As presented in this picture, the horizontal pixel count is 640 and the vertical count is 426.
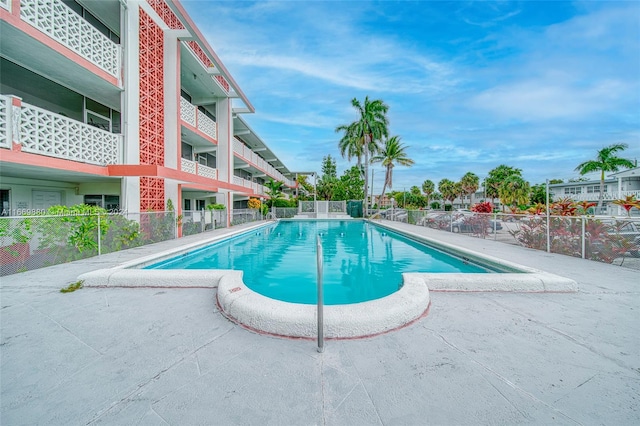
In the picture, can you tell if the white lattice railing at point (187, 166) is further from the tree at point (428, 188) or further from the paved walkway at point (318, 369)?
the tree at point (428, 188)

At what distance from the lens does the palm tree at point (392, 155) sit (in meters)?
32.0

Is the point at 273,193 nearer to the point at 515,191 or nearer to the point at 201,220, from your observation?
the point at 201,220

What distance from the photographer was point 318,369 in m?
2.50

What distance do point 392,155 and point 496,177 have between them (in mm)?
28170

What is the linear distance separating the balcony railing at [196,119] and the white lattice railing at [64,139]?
4664mm

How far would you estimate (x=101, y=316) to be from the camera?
375 centimetres

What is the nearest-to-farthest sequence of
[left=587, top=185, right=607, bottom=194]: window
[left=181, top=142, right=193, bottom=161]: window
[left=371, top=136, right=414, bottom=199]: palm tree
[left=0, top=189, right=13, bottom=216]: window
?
[left=0, top=189, right=13, bottom=216]: window < [left=181, top=142, right=193, bottom=161]: window < [left=371, top=136, right=414, bottom=199]: palm tree < [left=587, top=185, right=607, bottom=194]: window

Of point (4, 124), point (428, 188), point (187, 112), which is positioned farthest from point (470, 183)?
point (4, 124)

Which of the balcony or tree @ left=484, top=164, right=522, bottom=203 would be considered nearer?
the balcony

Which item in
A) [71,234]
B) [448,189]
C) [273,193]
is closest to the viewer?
[71,234]

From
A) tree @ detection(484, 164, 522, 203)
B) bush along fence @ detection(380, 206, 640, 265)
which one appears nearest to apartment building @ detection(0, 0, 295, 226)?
bush along fence @ detection(380, 206, 640, 265)

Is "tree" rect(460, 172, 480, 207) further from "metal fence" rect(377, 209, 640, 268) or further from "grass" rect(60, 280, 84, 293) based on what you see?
"grass" rect(60, 280, 84, 293)

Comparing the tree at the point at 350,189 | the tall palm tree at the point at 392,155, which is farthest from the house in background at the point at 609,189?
the tree at the point at 350,189

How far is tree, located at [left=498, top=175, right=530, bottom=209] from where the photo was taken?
37.5 metres
